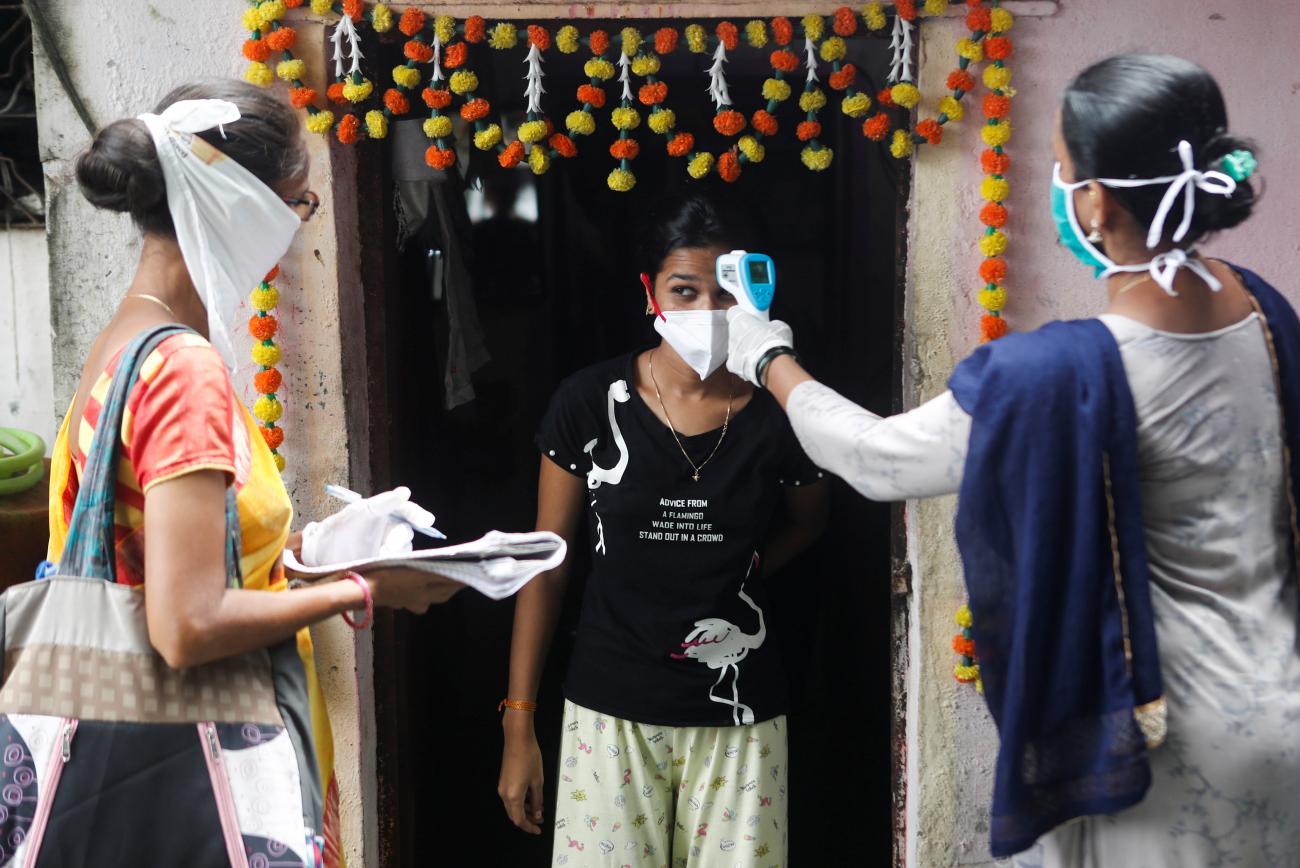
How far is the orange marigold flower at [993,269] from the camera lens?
251 cm

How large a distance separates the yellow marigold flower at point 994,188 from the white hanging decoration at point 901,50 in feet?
0.87

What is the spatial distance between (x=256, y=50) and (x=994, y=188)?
151 cm

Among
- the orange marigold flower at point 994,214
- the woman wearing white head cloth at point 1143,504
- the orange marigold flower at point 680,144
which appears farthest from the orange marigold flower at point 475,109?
the woman wearing white head cloth at point 1143,504

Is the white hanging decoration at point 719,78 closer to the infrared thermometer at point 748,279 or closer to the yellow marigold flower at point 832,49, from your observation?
the yellow marigold flower at point 832,49

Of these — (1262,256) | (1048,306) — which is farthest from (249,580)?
(1262,256)

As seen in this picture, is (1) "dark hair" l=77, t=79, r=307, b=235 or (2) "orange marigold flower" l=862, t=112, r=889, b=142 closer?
(1) "dark hair" l=77, t=79, r=307, b=235

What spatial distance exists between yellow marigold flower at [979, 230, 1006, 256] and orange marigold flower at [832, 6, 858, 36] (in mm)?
503

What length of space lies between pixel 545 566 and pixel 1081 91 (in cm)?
101

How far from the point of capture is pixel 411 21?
2459 millimetres

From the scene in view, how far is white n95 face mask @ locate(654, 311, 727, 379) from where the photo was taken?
2469 mm

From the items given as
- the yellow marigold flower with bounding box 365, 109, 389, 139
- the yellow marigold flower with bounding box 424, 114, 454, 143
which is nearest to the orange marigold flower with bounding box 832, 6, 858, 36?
the yellow marigold flower with bounding box 424, 114, 454, 143

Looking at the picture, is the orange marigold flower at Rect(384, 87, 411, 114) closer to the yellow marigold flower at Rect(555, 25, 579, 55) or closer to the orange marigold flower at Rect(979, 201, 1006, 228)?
the yellow marigold flower at Rect(555, 25, 579, 55)

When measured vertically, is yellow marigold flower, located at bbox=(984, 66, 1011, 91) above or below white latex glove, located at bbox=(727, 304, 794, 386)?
above

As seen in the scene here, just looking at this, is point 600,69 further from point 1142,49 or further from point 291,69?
point 1142,49
